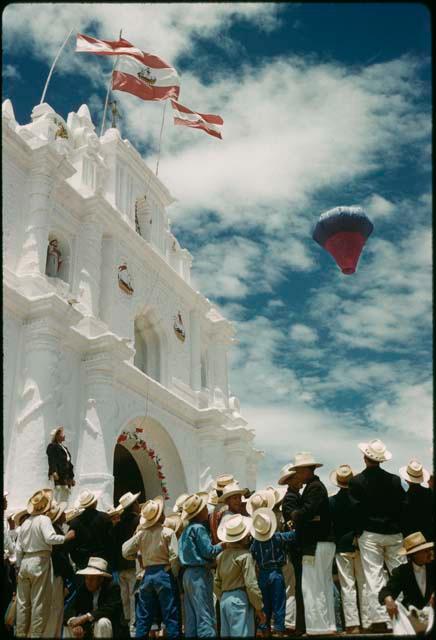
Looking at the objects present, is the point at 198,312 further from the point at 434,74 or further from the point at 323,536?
the point at 434,74

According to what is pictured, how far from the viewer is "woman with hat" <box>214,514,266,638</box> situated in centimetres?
634

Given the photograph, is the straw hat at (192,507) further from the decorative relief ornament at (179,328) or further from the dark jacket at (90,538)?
the decorative relief ornament at (179,328)

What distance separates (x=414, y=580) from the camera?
5.65 metres

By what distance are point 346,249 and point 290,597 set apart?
4961mm

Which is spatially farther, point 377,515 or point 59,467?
point 59,467

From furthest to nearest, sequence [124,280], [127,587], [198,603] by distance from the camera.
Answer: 1. [124,280]
2. [127,587]
3. [198,603]

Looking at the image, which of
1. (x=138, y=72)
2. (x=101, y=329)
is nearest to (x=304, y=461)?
(x=101, y=329)

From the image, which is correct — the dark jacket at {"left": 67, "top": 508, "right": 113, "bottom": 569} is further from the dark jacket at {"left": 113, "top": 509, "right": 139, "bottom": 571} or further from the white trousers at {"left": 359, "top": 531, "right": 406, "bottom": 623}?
the white trousers at {"left": 359, "top": 531, "right": 406, "bottom": 623}

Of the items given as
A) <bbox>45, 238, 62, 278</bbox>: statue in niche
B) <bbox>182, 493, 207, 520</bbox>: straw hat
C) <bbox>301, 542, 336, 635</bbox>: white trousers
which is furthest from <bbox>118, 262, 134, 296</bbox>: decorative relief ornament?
<bbox>301, 542, 336, 635</bbox>: white trousers

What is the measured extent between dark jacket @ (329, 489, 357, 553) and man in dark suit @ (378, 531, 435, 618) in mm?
1359

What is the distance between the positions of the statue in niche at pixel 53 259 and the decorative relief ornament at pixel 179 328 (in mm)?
4495

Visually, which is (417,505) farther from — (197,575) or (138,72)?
(138,72)

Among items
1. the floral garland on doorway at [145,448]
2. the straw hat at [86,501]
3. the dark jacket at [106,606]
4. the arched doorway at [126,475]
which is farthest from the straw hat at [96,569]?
the arched doorway at [126,475]

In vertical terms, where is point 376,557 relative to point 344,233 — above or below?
below
